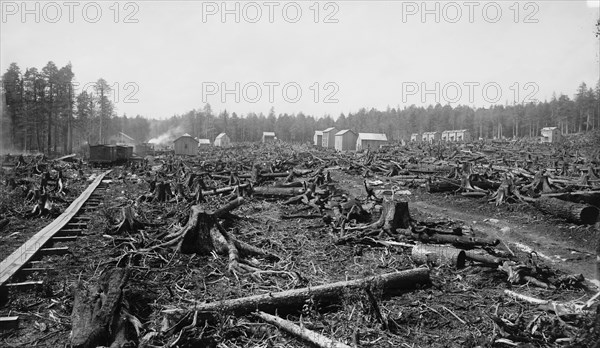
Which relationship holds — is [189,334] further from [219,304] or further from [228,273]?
[228,273]

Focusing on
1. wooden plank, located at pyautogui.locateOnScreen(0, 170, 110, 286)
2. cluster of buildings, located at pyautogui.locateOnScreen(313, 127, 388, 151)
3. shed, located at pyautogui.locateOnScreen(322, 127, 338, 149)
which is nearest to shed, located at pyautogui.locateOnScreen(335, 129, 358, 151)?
cluster of buildings, located at pyautogui.locateOnScreen(313, 127, 388, 151)

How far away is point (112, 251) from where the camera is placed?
8.26 m

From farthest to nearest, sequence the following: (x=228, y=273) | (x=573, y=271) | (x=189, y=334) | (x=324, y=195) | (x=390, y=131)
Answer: (x=390, y=131) < (x=324, y=195) < (x=573, y=271) < (x=228, y=273) < (x=189, y=334)

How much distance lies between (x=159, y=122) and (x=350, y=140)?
316 ft

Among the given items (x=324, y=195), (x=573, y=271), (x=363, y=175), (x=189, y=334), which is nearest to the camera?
(x=189, y=334)

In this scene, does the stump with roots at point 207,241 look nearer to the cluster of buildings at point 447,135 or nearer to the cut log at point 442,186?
the cut log at point 442,186

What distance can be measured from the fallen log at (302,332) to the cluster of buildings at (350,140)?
186ft

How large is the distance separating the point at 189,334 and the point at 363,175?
67.3ft

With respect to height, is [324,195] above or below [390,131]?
below

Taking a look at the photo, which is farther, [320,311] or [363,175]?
[363,175]

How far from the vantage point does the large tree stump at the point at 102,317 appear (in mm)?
4277

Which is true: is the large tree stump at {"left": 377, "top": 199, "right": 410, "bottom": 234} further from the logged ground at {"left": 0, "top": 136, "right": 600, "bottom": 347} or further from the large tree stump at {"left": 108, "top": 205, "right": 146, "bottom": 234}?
the large tree stump at {"left": 108, "top": 205, "right": 146, "bottom": 234}

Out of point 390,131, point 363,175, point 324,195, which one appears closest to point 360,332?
point 324,195

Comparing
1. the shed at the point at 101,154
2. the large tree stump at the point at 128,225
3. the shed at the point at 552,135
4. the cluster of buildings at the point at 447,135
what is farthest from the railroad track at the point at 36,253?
the cluster of buildings at the point at 447,135
